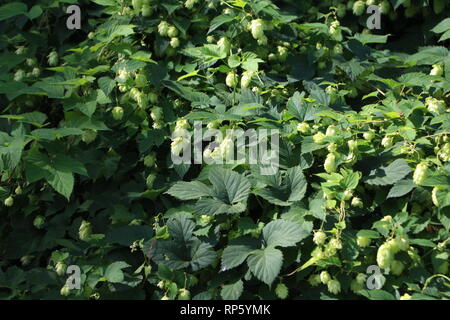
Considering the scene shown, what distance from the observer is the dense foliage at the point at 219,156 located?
2.26 m

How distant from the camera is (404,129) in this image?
8.11 feet

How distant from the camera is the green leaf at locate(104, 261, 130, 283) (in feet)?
7.61

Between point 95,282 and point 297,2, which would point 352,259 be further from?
point 297,2

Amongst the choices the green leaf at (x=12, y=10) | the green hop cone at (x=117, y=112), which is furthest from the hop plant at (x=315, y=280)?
the green leaf at (x=12, y=10)

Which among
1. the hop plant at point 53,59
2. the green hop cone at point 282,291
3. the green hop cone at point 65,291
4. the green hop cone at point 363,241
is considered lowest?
the green hop cone at point 65,291

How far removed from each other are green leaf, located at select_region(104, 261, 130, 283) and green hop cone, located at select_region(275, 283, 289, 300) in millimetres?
A: 548

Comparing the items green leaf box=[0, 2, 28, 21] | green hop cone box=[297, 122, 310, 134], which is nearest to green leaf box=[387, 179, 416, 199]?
green hop cone box=[297, 122, 310, 134]

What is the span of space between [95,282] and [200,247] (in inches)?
16.2

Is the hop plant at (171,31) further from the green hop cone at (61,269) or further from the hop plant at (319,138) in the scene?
the green hop cone at (61,269)

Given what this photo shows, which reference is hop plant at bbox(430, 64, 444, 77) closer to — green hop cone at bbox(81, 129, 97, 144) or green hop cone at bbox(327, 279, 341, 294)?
green hop cone at bbox(327, 279, 341, 294)

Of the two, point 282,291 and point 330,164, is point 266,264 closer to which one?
point 282,291

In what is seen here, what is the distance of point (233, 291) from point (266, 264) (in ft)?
0.62

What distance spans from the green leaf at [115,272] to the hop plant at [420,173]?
108 centimetres
